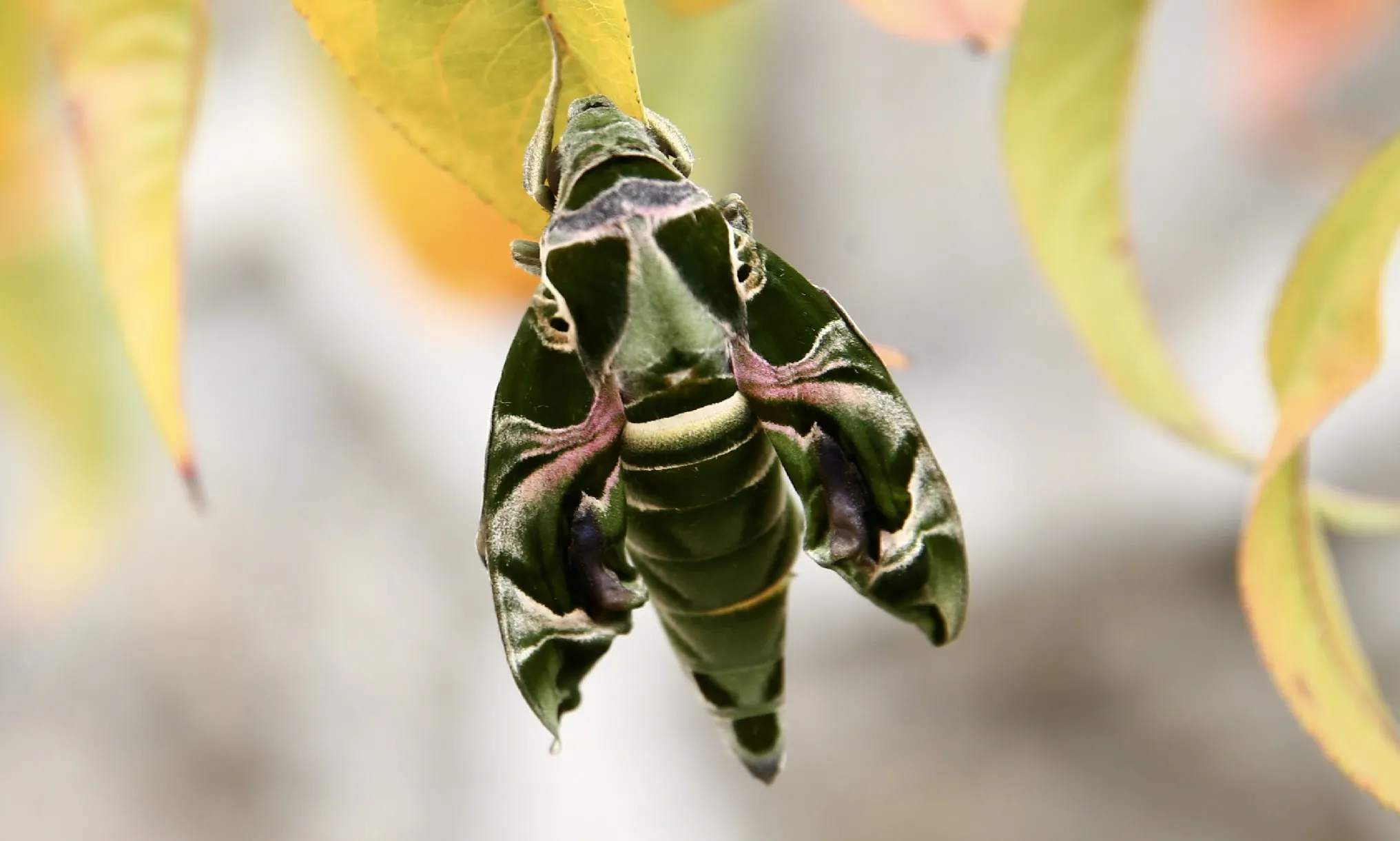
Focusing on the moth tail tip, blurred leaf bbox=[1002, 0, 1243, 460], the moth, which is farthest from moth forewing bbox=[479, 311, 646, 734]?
blurred leaf bbox=[1002, 0, 1243, 460]

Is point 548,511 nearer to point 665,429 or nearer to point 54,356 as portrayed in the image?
point 665,429

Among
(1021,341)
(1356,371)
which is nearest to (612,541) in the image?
(1356,371)

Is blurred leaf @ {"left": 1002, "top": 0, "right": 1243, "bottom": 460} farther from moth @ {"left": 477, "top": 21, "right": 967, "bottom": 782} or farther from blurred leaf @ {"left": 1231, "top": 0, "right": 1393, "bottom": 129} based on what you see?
blurred leaf @ {"left": 1231, "top": 0, "right": 1393, "bottom": 129}

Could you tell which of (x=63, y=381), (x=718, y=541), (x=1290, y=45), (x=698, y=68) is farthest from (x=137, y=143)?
(x=1290, y=45)

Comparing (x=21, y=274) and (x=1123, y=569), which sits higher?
(x=21, y=274)

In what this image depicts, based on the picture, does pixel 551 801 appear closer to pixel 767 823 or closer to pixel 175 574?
pixel 767 823
